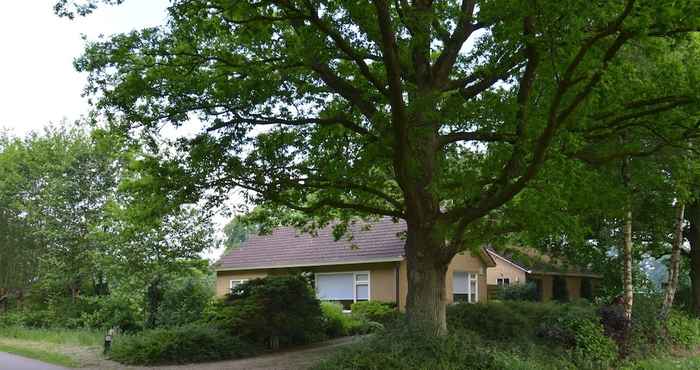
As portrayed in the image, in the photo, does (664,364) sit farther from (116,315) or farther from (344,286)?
(116,315)

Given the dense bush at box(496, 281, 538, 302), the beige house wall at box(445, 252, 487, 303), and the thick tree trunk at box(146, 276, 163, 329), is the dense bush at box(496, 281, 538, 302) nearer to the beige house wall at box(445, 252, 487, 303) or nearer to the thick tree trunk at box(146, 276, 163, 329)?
the beige house wall at box(445, 252, 487, 303)

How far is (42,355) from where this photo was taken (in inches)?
629

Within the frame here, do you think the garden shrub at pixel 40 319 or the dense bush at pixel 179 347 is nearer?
the dense bush at pixel 179 347

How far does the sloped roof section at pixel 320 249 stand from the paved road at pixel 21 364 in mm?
8591

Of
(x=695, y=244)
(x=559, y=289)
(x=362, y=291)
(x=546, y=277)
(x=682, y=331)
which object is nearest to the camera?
(x=682, y=331)

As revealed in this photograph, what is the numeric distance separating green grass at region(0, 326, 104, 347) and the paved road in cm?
285

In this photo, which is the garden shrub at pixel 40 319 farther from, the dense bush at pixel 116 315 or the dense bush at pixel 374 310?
the dense bush at pixel 374 310

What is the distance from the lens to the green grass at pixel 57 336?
1902cm

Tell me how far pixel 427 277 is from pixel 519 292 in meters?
23.8

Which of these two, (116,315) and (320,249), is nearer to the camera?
(116,315)

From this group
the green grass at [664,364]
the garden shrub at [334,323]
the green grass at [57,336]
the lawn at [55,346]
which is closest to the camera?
the green grass at [664,364]

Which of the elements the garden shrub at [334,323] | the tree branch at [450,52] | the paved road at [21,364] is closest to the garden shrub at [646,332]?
the tree branch at [450,52]

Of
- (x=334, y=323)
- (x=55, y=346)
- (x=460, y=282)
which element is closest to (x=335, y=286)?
(x=460, y=282)

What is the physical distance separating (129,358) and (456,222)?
8.74 metres
